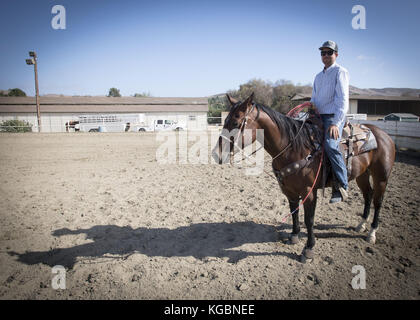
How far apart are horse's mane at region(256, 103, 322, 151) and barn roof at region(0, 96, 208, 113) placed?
128 ft

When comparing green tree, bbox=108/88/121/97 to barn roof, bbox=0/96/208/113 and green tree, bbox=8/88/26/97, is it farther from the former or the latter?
barn roof, bbox=0/96/208/113

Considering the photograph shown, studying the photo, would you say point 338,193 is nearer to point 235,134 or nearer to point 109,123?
point 235,134

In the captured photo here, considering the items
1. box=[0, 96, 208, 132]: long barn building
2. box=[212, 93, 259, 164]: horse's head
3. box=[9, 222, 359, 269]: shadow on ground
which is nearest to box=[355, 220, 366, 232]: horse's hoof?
box=[9, 222, 359, 269]: shadow on ground

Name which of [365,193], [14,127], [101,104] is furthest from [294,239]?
[101,104]

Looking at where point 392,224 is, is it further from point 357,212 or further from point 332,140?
point 332,140

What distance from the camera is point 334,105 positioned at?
10.9 feet

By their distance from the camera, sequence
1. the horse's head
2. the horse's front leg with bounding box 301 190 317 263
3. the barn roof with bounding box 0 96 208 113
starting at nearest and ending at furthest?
the horse's head < the horse's front leg with bounding box 301 190 317 263 < the barn roof with bounding box 0 96 208 113

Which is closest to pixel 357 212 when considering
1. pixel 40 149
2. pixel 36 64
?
pixel 40 149

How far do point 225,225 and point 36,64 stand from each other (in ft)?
97.9

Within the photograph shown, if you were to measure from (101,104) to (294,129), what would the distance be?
144 ft

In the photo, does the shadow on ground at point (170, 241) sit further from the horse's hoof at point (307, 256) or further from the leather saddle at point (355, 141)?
the leather saddle at point (355, 141)

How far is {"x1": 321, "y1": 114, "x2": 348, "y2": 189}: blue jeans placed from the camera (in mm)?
3301

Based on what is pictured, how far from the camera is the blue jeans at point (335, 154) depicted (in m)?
3.30

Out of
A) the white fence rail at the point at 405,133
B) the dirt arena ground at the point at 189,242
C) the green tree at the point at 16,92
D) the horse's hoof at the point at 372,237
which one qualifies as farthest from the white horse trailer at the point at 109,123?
the green tree at the point at 16,92
